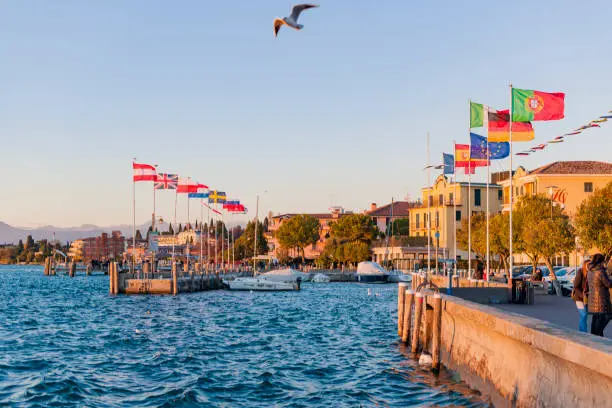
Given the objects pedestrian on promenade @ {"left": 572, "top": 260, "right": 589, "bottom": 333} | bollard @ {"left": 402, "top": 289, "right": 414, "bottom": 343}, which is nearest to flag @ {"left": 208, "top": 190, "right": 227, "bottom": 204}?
bollard @ {"left": 402, "top": 289, "right": 414, "bottom": 343}

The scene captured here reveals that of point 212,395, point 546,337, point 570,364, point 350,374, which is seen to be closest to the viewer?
point 570,364

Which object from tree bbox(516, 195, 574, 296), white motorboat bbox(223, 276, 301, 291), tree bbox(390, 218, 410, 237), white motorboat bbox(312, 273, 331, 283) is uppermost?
tree bbox(390, 218, 410, 237)

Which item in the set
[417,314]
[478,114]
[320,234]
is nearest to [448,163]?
[478,114]

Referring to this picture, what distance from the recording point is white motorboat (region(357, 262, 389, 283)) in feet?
352

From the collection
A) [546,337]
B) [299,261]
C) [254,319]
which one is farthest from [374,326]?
[299,261]

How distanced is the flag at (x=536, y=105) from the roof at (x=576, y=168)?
46.8 m

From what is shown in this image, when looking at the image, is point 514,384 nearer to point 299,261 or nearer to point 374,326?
point 374,326

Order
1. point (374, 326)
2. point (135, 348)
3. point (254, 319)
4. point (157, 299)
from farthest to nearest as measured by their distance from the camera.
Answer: point (157, 299) → point (254, 319) → point (374, 326) → point (135, 348)

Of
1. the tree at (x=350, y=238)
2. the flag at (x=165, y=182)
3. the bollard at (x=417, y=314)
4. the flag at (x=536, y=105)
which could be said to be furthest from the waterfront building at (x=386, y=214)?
the bollard at (x=417, y=314)

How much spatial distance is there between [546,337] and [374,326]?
1028 inches

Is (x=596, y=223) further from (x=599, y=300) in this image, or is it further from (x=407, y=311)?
(x=599, y=300)

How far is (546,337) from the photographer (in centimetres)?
1247

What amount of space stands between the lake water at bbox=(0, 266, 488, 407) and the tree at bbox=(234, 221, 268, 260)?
124715 millimetres

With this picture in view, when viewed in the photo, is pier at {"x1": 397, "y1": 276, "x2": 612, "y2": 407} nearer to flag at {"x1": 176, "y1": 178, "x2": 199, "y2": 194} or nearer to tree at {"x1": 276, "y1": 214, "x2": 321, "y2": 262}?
flag at {"x1": 176, "y1": 178, "x2": 199, "y2": 194}
